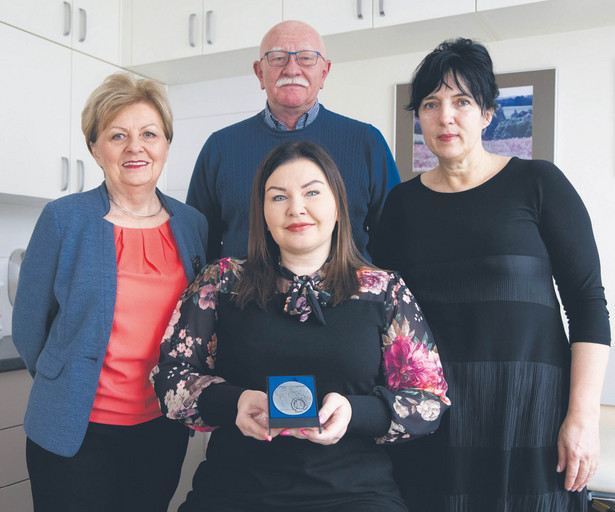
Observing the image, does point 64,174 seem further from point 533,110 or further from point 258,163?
point 533,110

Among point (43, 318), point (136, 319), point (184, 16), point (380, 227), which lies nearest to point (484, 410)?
point (380, 227)

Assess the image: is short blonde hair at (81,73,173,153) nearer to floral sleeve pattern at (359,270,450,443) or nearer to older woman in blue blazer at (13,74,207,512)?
older woman in blue blazer at (13,74,207,512)

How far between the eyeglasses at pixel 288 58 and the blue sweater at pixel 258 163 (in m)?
0.16

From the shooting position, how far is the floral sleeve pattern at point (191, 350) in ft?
4.07

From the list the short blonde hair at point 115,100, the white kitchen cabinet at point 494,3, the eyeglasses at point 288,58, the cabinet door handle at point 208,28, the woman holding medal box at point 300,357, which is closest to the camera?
the woman holding medal box at point 300,357

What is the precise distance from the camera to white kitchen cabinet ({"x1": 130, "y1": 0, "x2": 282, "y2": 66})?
2.80m

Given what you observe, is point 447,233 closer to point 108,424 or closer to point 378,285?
point 378,285

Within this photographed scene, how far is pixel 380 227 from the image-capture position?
1511mm

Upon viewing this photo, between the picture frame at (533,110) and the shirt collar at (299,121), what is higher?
the picture frame at (533,110)

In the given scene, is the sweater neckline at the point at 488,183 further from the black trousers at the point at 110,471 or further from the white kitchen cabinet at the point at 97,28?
the white kitchen cabinet at the point at 97,28

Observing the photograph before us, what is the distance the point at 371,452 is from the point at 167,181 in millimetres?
2546

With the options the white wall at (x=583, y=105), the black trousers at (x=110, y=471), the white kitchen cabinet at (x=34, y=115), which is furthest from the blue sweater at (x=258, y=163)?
the white kitchen cabinet at (x=34, y=115)

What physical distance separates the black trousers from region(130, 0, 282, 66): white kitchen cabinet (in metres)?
1.99

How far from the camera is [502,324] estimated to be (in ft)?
4.17
